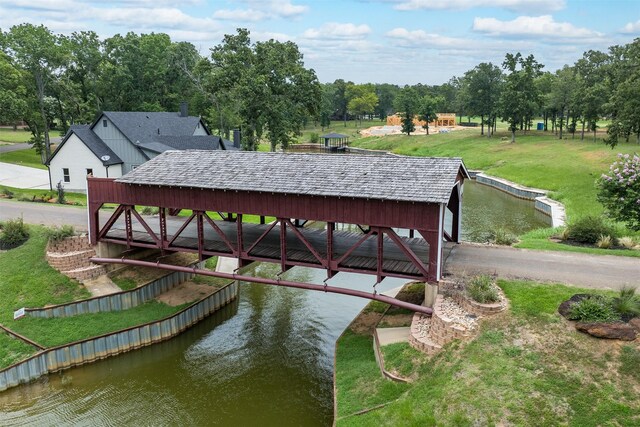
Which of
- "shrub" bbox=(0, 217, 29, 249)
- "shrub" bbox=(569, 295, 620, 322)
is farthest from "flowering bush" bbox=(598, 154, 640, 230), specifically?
"shrub" bbox=(0, 217, 29, 249)

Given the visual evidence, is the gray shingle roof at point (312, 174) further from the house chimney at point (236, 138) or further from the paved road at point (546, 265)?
the house chimney at point (236, 138)

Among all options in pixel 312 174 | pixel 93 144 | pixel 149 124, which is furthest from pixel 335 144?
pixel 312 174

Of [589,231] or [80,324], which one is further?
[589,231]

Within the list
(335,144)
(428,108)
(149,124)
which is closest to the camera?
(149,124)

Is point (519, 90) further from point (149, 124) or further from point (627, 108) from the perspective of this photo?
point (149, 124)

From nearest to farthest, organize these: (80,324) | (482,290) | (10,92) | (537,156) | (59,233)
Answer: (482,290)
(80,324)
(59,233)
(10,92)
(537,156)

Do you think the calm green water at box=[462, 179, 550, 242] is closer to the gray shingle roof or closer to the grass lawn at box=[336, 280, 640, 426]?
the gray shingle roof
